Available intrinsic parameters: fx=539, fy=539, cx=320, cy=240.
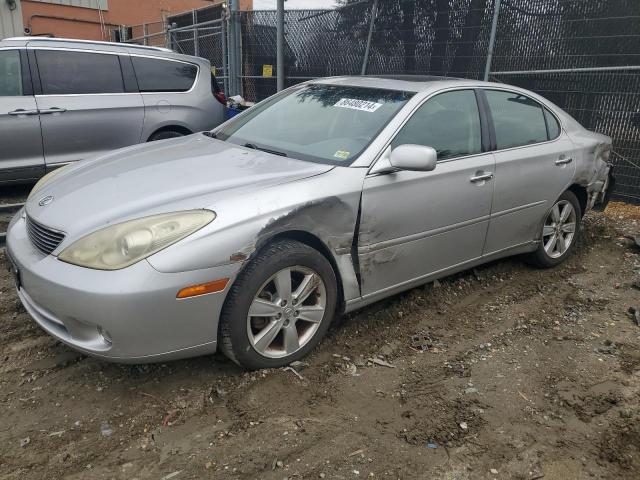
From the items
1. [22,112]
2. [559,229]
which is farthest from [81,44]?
[559,229]

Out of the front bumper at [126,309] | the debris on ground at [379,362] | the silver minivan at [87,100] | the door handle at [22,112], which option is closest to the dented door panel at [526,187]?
the debris on ground at [379,362]

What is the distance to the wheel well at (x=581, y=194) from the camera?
15.4 ft

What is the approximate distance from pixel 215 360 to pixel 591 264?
3.61m

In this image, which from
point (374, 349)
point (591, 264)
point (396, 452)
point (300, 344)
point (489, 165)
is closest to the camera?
point (396, 452)

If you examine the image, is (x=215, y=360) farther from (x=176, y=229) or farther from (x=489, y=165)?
(x=489, y=165)

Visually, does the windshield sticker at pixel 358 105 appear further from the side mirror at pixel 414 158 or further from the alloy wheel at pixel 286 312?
the alloy wheel at pixel 286 312

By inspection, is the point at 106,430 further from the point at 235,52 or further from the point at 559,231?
the point at 235,52

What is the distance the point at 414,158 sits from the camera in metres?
3.07

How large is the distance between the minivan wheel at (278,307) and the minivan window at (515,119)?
6.29 ft

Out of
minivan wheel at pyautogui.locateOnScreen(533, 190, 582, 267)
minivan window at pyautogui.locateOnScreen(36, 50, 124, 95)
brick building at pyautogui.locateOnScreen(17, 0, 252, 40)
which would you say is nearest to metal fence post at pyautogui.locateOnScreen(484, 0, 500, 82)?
minivan wheel at pyautogui.locateOnScreen(533, 190, 582, 267)

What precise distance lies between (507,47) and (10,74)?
19.9 feet

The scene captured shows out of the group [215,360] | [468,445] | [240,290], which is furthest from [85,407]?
[468,445]

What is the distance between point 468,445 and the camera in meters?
2.47

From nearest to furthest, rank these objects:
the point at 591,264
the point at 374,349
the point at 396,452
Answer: the point at 396,452, the point at 374,349, the point at 591,264
